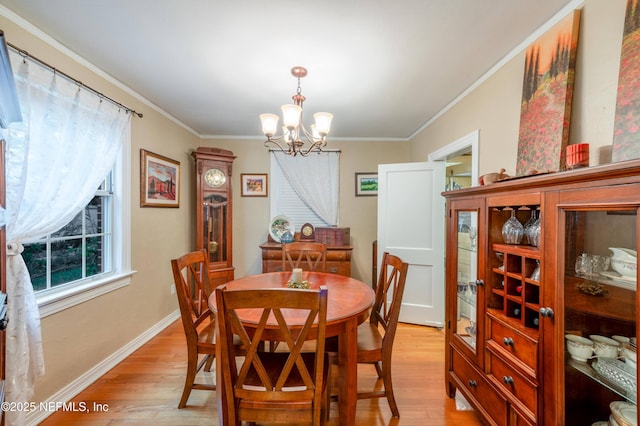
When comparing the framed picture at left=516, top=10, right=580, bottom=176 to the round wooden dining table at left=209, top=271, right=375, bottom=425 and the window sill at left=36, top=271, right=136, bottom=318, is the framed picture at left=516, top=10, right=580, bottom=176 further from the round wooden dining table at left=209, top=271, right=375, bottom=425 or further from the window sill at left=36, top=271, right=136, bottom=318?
Answer: the window sill at left=36, top=271, right=136, bottom=318

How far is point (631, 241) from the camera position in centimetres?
85

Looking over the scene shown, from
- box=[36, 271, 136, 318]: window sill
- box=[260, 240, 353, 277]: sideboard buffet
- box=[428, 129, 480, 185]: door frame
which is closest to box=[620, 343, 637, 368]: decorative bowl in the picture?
box=[428, 129, 480, 185]: door frame

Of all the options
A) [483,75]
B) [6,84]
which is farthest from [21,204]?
[483,75]

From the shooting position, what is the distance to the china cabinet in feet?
2.93

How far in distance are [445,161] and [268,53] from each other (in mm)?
2232

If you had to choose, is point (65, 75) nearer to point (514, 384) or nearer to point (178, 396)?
point (178, 396)

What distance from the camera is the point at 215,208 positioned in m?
3.46

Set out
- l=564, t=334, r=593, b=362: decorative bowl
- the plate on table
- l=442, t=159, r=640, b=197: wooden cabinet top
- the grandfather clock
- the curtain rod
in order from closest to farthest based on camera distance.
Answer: l=442, t=159, r=640, b=197: wooden cabinet top → l=564, t=334, r=593, b=362: decorative bowl → the curtain rod → the grandfather clock → the plate on table

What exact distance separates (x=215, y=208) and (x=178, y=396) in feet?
6.99

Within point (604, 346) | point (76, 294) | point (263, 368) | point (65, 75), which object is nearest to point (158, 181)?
point (65, 75)

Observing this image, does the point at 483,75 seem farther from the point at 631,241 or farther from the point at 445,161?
the point at 631,241

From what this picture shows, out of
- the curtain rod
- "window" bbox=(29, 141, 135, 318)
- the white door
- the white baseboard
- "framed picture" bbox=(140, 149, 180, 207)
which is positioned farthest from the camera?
the white door

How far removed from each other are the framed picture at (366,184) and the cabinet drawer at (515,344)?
104 inches

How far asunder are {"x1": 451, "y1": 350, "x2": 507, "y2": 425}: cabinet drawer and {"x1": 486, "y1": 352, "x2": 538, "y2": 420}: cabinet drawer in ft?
0.25
